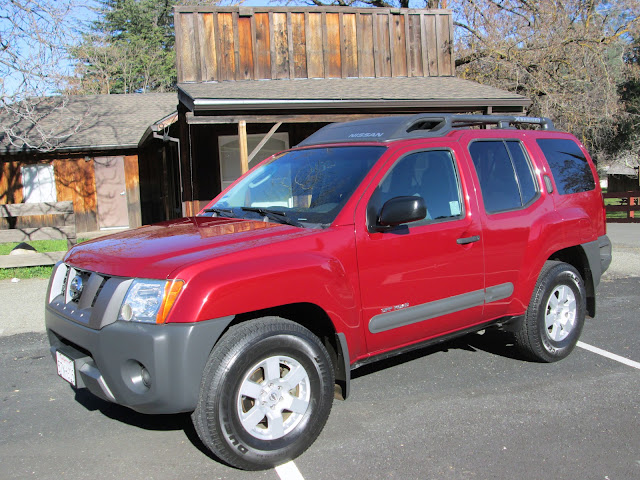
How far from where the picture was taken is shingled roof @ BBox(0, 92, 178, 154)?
56.7ft

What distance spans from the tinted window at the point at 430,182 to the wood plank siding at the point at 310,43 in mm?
9677

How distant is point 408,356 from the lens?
5305mm

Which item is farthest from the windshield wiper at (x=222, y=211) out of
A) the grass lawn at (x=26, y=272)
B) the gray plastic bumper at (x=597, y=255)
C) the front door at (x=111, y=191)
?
the front door at (x=111, y=191)

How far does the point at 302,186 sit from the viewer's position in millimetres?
4270

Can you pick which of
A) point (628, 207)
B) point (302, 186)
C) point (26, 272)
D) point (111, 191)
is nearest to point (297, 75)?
point (26, 272)

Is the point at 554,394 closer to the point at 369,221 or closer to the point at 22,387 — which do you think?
the point at 369,221

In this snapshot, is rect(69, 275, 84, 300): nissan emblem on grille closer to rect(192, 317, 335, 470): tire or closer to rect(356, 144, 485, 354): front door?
rect(192, 317, 335, 470): tire

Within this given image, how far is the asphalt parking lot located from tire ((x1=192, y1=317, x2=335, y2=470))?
164mm

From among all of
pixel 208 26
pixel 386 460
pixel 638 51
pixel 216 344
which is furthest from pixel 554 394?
pixel 638 51

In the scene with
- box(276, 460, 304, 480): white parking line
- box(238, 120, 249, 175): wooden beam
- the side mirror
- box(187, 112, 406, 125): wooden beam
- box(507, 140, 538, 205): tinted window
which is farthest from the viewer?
box(238, 120, 249, 175): wooden beam

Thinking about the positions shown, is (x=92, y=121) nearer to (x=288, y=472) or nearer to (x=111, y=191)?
(x=111, y=191)

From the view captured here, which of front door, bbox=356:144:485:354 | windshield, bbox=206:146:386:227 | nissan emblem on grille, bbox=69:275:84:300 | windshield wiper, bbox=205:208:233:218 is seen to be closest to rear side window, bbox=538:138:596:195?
front door, bbox=356:144:485:354

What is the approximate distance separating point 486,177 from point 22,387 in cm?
407

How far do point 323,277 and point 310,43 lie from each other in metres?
11.3
